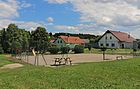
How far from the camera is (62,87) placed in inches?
521

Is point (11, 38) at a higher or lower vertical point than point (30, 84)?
higher

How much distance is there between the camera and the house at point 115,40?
95625 mm

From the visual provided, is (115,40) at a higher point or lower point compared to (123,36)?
lower

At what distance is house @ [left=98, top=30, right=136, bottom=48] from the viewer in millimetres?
95625

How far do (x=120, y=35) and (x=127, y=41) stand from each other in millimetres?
3887

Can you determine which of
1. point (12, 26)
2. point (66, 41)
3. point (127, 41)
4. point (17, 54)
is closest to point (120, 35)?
point (127, 41)

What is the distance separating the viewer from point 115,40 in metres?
96.1

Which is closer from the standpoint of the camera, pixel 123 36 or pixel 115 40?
pixel 115 40

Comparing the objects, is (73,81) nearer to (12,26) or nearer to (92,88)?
(92,88)

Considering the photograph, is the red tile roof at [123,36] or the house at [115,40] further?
the red tile roof at [123,36]

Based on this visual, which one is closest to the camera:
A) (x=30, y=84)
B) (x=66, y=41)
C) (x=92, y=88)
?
(x=92, y=88)

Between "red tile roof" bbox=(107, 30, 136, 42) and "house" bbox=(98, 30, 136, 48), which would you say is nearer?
"house" bbox=(98, 30, 136, 48)

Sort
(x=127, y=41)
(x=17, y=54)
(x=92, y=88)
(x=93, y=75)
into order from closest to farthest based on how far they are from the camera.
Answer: (x=92, y=88) < (x=93, y=75) < (x=17, y=54) < (x=127, y=41)

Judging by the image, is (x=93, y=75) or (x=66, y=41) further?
(x=66, y=41)
